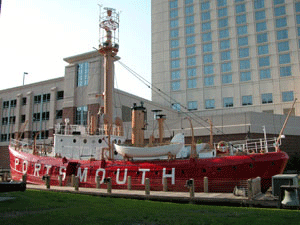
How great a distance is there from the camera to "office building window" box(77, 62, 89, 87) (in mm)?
46938

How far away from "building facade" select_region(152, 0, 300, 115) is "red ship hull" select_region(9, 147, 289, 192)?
38.3m

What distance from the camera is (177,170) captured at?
20219mm

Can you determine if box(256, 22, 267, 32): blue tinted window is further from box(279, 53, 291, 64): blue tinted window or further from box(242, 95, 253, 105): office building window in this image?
box(242, 95, 253, 105): office building window

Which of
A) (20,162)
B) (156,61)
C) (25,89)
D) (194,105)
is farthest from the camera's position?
(156,61)

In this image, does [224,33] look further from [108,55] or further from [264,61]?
[108,55]

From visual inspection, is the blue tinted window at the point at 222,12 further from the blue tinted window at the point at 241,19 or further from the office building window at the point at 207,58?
the office building window at the point at 207,58

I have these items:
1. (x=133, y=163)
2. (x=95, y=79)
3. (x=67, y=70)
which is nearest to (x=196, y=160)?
(x=133, y=163)

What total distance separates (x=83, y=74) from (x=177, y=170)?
3126 centimetres

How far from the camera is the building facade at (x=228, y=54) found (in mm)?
61812

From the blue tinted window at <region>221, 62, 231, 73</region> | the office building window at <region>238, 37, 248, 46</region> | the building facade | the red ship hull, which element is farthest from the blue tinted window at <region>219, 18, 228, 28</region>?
the red ship hull

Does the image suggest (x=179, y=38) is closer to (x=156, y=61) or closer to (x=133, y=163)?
(x=156, y=61)

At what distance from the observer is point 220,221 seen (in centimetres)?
961

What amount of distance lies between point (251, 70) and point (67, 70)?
37.7m

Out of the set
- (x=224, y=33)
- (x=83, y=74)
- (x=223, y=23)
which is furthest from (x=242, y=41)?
(x=83, y=74)
